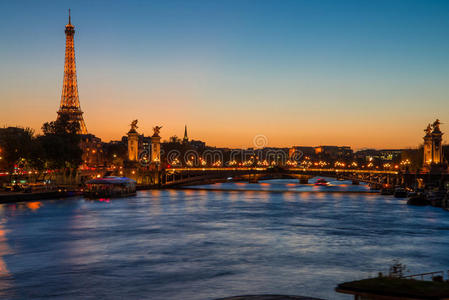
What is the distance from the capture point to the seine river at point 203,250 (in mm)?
19625

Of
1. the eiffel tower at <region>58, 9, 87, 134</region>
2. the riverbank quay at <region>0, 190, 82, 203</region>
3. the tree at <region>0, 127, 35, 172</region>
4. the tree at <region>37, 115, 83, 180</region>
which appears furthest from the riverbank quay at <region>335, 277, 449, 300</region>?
the eiffel tower at <region>58, 9, 87, 134</region>

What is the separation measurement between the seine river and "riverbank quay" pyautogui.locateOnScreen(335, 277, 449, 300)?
27.8ft

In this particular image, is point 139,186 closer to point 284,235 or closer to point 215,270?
point 284,235

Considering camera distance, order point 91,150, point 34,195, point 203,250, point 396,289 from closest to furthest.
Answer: point 396,289, point 203,250, point 34,195, point 91,150

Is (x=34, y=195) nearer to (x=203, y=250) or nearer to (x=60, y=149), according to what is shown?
(x=60, y=149)

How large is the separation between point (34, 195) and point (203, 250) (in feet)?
118

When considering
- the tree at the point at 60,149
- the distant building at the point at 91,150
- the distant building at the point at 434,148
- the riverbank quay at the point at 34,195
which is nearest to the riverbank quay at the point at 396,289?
the riverbank quay at the point at 34,195

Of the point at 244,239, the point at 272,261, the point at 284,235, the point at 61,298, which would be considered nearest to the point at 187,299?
the point at 61,298

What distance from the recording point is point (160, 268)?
23.1 metres

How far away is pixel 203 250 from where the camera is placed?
92.5 ft

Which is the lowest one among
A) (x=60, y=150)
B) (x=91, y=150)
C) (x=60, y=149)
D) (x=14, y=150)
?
(x=14, y=150)

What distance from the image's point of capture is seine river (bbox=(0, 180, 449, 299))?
19625 mm

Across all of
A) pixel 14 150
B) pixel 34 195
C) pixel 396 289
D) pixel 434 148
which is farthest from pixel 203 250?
pixel 434 148

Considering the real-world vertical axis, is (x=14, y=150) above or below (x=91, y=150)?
below
